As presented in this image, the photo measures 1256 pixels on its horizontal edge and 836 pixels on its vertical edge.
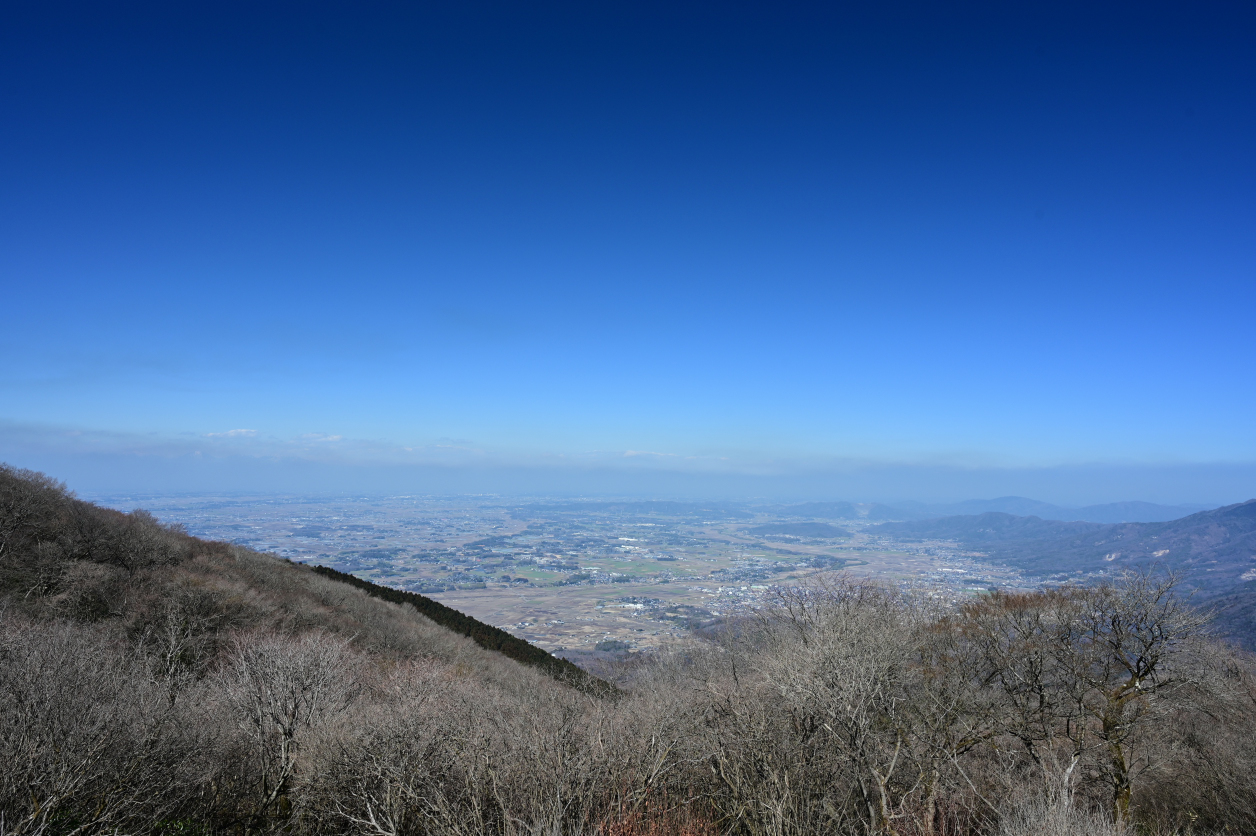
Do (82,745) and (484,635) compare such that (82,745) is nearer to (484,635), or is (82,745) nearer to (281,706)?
(281,706)

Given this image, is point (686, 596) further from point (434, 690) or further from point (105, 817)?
point (105, 817)

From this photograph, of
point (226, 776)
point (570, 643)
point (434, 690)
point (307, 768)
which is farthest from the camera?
point (570, 643)

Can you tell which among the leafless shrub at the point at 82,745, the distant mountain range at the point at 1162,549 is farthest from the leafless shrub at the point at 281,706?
the distant mountain range at the point at 1162,549

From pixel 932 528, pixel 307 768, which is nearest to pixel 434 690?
pixel 307 768

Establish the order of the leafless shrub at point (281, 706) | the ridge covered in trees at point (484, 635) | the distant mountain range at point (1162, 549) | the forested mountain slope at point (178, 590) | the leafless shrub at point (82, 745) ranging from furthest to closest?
the distant mountain range at point (1162, 549)
the ridge covered in trees at point (484, 635)
the forested mountain slope at point (178, 590)
the leafless shrub at point (281, 706)
the leafless shrub at point (82, 745)

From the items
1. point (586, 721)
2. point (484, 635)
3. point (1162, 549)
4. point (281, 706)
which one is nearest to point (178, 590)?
point (281, 706)

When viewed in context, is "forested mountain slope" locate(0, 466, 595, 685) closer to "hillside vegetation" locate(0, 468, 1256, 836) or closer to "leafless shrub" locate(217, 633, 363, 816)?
"hillside vegetation" locate(0, 468, 1256, 836)

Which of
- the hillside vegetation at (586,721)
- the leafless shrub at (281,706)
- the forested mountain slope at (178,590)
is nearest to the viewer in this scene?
the hillside vegetation at (586,721)

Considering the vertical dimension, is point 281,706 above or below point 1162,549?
above

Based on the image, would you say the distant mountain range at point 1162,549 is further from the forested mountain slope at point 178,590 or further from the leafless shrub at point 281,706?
the leafless shrub at point 281,706
